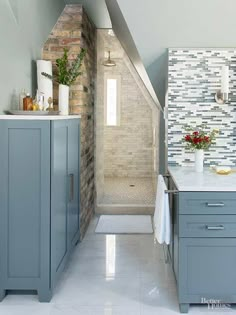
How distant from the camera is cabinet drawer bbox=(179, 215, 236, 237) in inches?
104

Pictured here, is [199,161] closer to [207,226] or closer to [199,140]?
[199,140]

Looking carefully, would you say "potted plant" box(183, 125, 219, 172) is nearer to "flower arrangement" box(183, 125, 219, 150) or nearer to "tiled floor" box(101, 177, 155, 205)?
"flower arrangement" box(183, 125, 219, 150)

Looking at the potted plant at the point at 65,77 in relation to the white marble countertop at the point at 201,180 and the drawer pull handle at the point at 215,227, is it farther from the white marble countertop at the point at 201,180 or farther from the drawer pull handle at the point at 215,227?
the drawer pull handle at the point at 215,227

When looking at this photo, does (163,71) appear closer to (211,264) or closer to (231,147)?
(231,147)

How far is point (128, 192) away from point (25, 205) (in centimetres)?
428

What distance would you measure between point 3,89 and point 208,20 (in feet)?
5.93

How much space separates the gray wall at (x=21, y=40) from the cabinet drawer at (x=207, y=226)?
1613 mm

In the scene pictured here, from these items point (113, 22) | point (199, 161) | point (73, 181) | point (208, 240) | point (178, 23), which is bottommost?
point (208, 240)

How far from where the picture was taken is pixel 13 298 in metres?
2.96

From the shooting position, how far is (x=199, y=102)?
3664 mm

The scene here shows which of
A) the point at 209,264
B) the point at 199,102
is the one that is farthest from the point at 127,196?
the point at 209,264

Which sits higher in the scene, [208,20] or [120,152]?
[208,20]

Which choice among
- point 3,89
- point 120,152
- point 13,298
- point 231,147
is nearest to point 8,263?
point 13,298

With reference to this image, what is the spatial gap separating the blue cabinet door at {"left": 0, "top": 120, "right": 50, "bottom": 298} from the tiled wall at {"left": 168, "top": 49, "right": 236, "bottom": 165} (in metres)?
1.37
